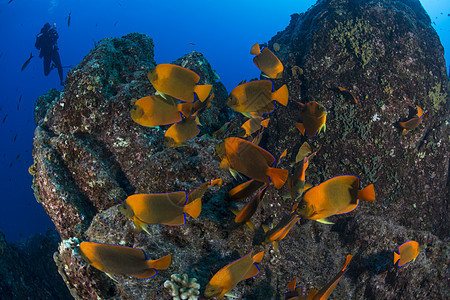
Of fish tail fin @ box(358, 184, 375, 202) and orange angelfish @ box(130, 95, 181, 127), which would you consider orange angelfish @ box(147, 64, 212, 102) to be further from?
fish tail fin @ box(358, 184, 375, 202)

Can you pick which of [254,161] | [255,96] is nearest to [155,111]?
[255,96]

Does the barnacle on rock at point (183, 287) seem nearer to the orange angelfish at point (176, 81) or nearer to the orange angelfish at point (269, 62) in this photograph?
the orange angelfish at point (176, 81)

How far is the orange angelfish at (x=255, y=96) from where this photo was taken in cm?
248

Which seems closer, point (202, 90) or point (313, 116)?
point (202, 90)

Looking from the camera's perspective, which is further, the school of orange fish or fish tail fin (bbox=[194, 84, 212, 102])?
fish tail fin (bbox=[194, 84, 212, 102])

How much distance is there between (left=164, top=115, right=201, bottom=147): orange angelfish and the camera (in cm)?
268

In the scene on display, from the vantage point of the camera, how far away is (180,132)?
107 inches

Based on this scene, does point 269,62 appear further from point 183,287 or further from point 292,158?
point 183,287

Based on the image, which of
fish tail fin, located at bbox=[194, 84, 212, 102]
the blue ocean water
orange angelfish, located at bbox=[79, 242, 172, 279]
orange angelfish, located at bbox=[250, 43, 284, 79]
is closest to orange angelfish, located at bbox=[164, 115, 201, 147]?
fish tail fin, located at bbox=[194, 84, 212, 102]

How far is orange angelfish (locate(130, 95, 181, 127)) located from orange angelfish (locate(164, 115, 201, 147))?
0.09m

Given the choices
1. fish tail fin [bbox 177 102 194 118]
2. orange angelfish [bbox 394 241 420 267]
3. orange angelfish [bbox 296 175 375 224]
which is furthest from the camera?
orange angelfish [bbox 394 241 420 267]

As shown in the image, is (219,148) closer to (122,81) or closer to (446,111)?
(122,81)

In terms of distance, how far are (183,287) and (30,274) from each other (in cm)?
771

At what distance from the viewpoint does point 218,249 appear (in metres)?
2.66
